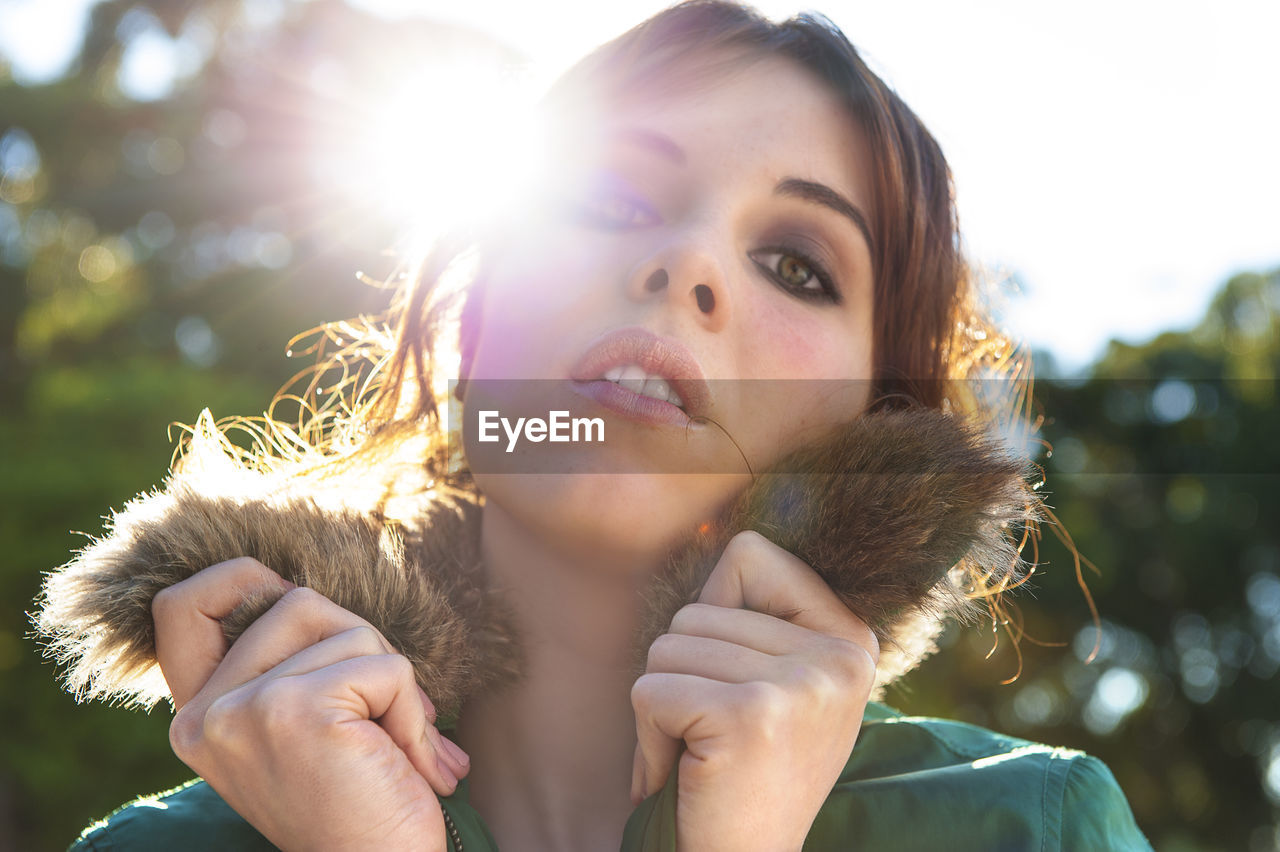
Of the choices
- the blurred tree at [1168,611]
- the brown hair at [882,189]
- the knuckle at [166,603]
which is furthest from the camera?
the blurred tree at [1168,611]

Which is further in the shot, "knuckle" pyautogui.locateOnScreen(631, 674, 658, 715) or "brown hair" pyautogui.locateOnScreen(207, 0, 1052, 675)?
"brown hair" pyautogui.locateOnScreen(207, 0, 1052, 675)

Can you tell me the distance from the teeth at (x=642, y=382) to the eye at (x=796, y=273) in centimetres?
39

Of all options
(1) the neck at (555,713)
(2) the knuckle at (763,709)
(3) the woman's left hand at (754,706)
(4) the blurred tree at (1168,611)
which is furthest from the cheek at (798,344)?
(4) the blurred tree at (1168,611)

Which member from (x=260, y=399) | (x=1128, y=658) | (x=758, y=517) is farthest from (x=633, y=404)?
(x=1128, y=658)

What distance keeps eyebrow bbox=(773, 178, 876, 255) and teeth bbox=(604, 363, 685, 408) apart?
0.52 m

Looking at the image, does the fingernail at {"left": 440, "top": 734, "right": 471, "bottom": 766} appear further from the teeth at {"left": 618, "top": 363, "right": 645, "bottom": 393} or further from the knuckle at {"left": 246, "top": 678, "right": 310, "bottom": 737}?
the teeth at {"left": 618, "top": 363, "right": 645, "bottom": 393}

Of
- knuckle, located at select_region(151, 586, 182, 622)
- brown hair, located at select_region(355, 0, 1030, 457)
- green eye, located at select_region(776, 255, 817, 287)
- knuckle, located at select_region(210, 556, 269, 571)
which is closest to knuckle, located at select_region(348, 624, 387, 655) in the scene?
knuckle, located at select_region(210, 556, 269, 571)

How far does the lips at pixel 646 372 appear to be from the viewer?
1.73 metres

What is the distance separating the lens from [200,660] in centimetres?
157

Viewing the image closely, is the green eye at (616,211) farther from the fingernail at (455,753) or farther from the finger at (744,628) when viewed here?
the fingernail at (455,753)

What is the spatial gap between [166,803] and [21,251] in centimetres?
1513

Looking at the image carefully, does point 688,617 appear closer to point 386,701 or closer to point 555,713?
point 386,701

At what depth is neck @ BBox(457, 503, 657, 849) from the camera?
201 cm

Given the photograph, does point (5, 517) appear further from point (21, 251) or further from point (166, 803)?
point (166, 803)
